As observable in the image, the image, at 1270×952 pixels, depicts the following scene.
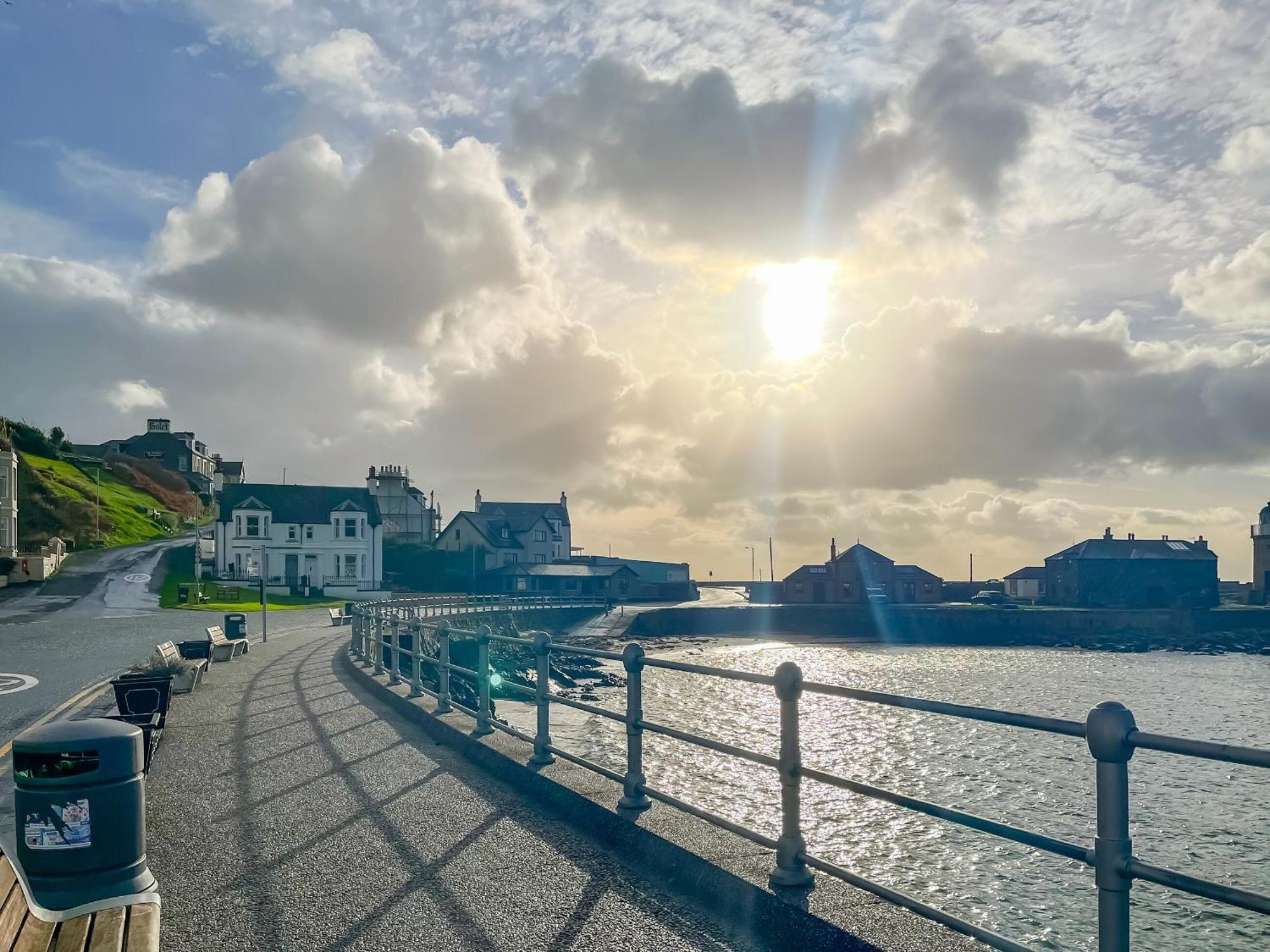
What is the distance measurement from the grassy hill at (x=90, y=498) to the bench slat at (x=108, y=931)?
80083 mm

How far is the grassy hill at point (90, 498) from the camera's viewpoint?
286 ft

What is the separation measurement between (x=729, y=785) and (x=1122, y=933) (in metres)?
20.9

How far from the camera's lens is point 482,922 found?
18.8 feet

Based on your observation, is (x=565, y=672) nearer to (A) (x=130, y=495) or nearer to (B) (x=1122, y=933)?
(B) (x=1122, y=933)

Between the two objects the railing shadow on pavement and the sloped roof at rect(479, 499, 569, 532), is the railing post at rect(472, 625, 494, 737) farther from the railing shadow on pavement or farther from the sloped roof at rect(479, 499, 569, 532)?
the sloped roof at rect(479, 499, 569, 532)

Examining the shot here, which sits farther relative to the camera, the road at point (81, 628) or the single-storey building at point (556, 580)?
the single-storey building at point (556, 580)

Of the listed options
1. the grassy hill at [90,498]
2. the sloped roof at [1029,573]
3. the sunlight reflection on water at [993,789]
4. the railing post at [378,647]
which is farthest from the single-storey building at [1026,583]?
the railing post at [378,647]

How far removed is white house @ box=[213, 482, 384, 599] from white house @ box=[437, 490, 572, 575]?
14.9m

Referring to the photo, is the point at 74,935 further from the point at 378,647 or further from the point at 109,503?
the point at 109,503

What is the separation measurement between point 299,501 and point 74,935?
80.7 metres

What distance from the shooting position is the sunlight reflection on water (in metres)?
16.3

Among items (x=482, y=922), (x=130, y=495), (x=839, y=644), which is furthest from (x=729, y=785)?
(x=130, y=495)

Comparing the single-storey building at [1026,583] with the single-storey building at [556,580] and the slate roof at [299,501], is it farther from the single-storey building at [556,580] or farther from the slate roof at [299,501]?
the slate roof at [299,501]

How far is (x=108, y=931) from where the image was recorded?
15.5ft
